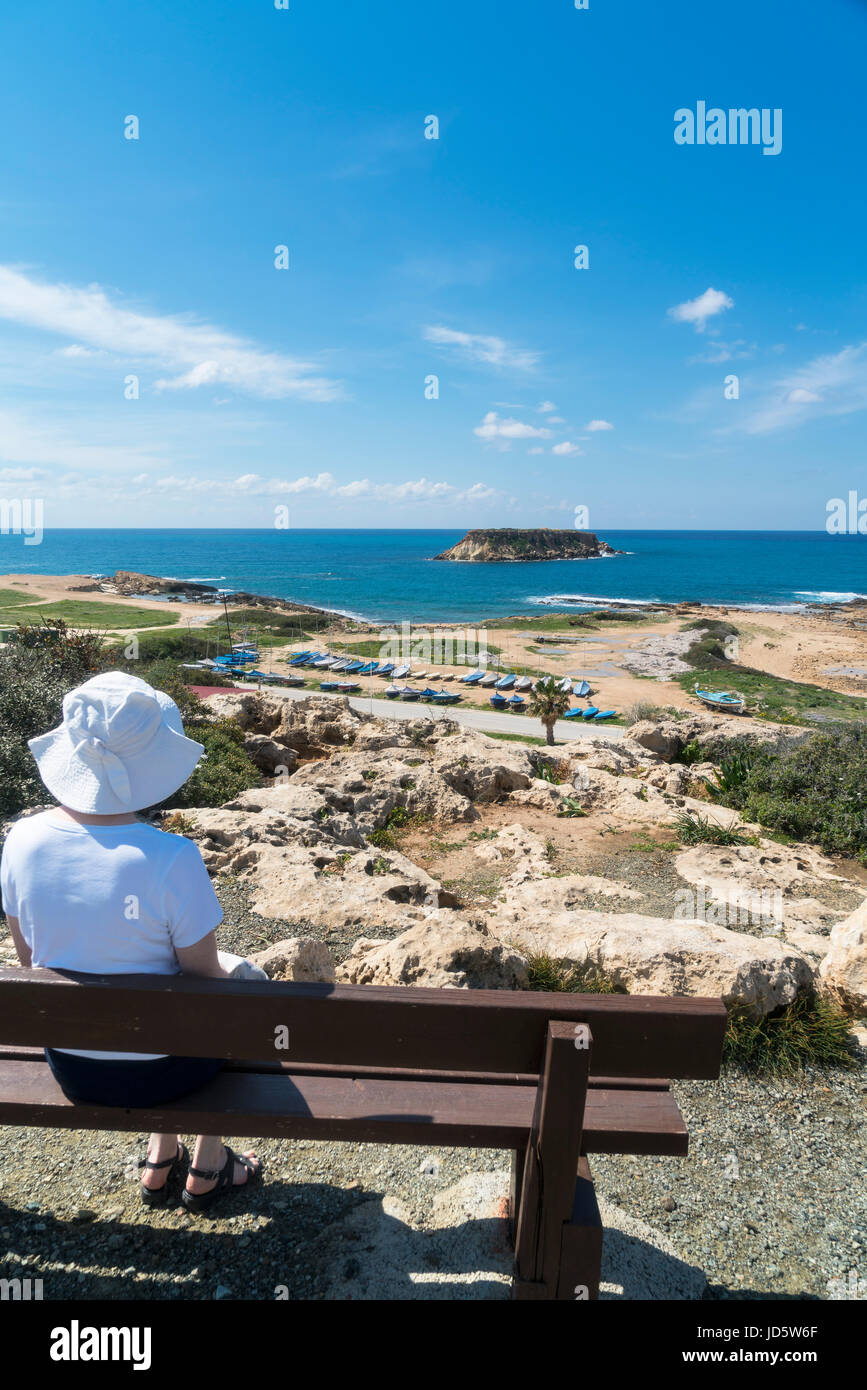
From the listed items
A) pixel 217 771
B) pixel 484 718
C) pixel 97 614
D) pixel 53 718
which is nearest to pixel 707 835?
pixel 217 771

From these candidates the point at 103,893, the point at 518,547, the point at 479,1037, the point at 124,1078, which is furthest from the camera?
the point at 518,547

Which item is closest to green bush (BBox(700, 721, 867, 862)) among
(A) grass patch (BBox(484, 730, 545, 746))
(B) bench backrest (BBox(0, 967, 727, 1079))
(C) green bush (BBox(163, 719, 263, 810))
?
(C) green bush (BBox(163, 719, 263, 810))

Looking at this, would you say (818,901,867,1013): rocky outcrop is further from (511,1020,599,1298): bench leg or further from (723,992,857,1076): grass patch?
(511,1020,599,1298): bench leg

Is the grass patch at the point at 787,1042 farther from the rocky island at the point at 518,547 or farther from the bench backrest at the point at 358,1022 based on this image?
the rocky island at the point at 518,547

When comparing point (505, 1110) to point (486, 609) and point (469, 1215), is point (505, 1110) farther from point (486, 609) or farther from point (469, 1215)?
point (486, 609)

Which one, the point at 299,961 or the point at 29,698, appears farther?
the point at 29,698

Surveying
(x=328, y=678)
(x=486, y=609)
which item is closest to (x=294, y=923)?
(x=328, y=678)

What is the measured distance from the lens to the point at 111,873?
86.5 inches

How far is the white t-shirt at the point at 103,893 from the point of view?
220 centimetres

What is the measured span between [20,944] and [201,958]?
0.68 m

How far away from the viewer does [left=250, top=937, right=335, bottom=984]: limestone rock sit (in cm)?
435

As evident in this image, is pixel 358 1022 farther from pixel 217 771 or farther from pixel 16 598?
pixel 16 598

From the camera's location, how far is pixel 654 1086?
2650 mm

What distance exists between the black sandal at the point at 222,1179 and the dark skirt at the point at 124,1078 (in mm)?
701
